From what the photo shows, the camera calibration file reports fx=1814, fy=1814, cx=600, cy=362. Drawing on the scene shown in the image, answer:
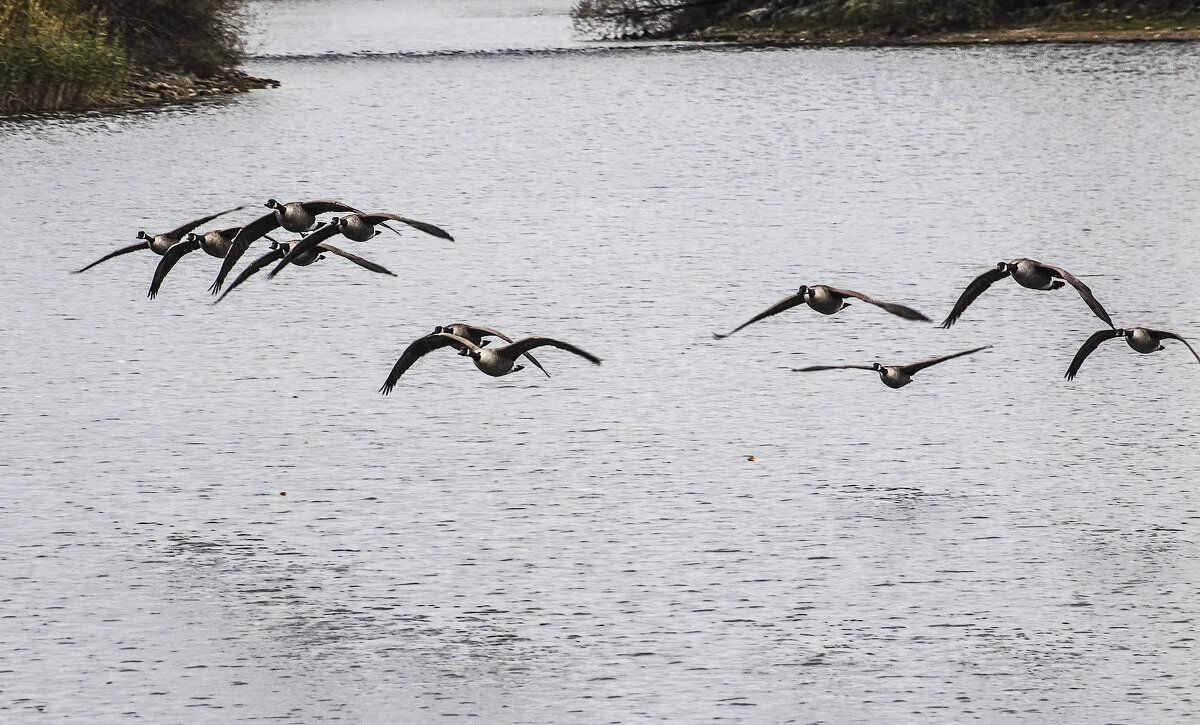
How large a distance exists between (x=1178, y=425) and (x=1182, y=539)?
2.97m

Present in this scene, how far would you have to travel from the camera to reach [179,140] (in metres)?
35.9

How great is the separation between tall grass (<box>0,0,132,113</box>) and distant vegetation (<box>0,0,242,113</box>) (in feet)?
0.07

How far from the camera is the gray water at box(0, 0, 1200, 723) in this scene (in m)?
9.12

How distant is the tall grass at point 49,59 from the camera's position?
127ft

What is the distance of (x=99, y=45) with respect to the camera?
40.6m

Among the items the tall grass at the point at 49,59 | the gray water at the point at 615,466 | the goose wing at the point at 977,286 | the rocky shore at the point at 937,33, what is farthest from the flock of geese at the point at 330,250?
the rocky shore at the point at 937,33

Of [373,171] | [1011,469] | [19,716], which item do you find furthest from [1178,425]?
[373,171]

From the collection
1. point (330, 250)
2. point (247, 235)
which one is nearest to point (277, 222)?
point (247, 235)

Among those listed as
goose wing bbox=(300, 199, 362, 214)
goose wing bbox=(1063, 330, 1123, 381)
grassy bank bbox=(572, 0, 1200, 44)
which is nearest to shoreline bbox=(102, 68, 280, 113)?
grassy bank bbox=(572, 0, 1200, 44)

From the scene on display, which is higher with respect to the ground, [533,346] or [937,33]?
[937,33]

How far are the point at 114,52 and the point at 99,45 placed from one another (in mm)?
851

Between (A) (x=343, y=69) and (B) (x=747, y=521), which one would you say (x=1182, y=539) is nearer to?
(B) (x=747, y=521)

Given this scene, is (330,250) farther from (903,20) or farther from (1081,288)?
(903,20)

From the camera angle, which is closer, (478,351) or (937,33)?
(478,351)
